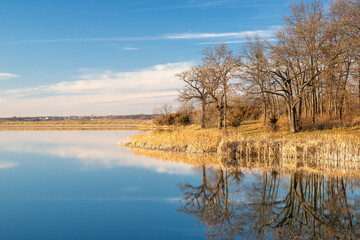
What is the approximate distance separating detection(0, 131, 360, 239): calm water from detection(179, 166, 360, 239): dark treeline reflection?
27 mm

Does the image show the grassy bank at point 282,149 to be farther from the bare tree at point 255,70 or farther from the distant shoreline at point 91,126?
the distant shoreline at point 91,126

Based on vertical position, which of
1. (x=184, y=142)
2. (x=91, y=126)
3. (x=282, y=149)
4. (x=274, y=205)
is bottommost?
(x=274, y=205)

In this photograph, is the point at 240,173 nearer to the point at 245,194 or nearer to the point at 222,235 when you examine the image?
the point at 245,194

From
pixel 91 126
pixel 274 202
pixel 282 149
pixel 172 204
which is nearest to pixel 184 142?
pixel 282 149

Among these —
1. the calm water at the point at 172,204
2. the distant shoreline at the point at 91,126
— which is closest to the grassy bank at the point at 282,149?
the calm water at the point at 172,204

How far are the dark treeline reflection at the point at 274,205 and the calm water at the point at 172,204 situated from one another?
3 centimetres

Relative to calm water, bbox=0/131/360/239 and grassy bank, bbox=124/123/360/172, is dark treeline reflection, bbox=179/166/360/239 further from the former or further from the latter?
grassy bank, bbox=124/123/360/172

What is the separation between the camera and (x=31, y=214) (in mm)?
11078

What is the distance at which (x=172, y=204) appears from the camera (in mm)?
12438

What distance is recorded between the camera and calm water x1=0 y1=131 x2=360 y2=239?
9.42 m

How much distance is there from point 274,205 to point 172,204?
3.64m

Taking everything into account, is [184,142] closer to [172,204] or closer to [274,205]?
[172,204]

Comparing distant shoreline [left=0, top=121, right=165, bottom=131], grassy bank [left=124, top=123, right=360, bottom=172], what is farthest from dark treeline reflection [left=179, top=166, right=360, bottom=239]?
distant shoreline [left=0, top=121, right=165, bottom=131]

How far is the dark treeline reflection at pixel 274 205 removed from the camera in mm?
9305
